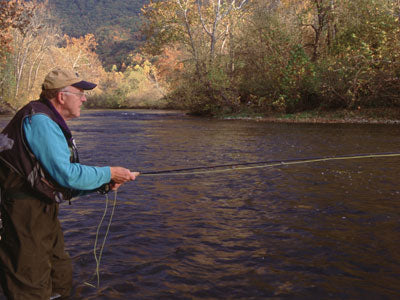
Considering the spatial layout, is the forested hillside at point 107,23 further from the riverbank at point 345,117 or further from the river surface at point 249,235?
the river surface at point 249,235

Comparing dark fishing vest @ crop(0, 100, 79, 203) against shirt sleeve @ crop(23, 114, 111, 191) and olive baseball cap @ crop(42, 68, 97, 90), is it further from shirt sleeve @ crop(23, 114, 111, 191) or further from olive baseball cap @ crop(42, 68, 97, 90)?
olive baseball cap @ crop(42, 68, 97, 90)

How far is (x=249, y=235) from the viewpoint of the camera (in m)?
5.04

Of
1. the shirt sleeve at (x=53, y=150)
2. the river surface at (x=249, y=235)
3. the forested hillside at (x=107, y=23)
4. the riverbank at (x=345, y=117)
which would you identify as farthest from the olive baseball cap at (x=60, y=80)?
the forested hillside at (x=107, y=23)

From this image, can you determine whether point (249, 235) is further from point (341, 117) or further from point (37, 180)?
point (341, 117)

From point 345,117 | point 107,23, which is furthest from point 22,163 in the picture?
point 107,23

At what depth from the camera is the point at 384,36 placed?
70.5 feet

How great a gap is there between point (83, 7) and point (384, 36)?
173406 mm

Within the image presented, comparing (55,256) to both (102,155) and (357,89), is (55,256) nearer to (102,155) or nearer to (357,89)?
(102,155)

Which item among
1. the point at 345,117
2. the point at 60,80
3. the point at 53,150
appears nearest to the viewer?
the point at 53,150

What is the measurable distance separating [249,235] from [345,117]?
21.1 metres

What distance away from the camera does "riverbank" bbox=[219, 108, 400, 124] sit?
23.0 meters

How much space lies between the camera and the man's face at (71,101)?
2.96 meters

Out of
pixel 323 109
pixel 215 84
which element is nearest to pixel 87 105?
pixel 215 84

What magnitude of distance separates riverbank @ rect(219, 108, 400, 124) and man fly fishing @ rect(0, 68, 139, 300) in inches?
879
